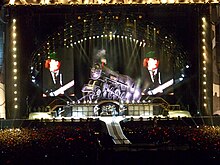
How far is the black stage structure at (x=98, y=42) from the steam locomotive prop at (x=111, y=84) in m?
0.30

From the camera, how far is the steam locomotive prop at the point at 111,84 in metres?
24.1

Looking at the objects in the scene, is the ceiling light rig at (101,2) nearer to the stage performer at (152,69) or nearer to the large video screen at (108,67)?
the large video screen at (108,67)

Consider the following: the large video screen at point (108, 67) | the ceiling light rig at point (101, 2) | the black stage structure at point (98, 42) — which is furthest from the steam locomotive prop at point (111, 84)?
the ceiling light rig at point (101, 2)

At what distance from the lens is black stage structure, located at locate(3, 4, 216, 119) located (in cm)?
2198

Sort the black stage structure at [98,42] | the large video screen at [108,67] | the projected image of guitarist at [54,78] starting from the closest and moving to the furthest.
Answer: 1. the black stage structure at [98,42]
2. the large video screen at [108,67]
3. the projected image of guitarist at [54,78]

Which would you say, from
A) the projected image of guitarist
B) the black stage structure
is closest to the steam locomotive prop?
the black stage structure

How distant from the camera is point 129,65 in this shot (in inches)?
960

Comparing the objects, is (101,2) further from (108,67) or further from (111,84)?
(111,84)

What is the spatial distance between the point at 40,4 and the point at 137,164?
1379 cm

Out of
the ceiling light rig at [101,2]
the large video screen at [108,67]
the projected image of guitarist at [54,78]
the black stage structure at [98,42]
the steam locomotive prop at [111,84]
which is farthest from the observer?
the steam locomotive prop at [111,84]

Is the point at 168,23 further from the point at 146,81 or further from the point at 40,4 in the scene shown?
the point at 40,4

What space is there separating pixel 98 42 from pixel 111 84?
83.1 inches

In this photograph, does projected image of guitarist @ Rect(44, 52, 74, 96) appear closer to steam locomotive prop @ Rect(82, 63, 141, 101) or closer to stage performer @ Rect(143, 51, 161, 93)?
steam locomotive prop @ Rect(82, 63, 141, 101)

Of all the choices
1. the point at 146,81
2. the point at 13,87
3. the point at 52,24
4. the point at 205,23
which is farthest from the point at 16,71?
the point at 205,23
